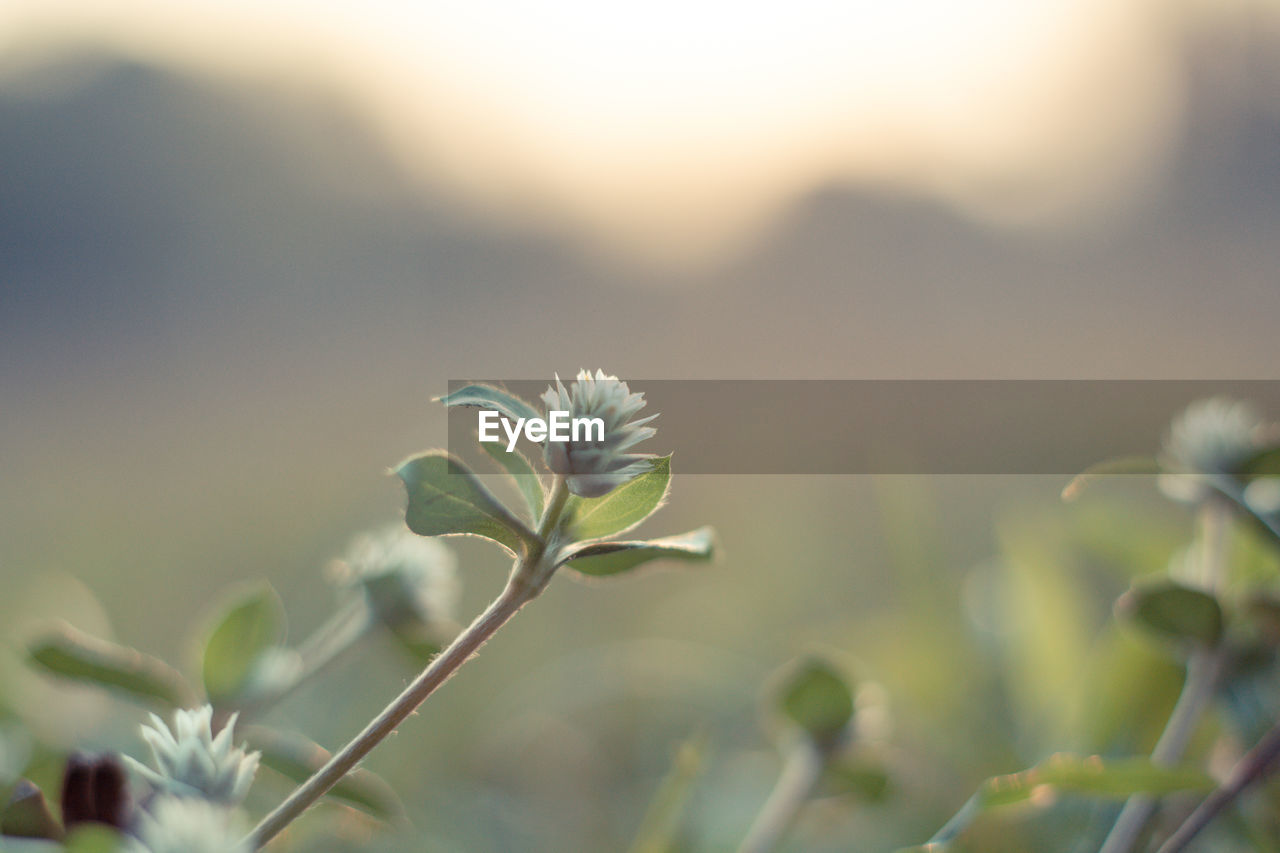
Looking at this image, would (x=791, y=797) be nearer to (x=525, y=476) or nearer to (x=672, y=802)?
(x=672, y=802)

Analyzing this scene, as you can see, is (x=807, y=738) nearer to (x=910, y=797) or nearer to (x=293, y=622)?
(x=910, y=797)

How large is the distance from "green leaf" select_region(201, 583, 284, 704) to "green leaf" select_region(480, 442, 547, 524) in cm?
12

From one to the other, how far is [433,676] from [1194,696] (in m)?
0.29

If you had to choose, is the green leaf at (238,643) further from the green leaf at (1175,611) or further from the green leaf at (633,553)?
the green leaf at (1175,611)

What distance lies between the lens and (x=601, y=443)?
184 mm

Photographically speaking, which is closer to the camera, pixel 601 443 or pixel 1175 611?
pixel 601 443

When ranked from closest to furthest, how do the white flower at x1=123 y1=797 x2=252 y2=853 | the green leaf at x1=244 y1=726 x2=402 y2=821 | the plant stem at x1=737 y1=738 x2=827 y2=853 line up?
the white flower at x1=123 y1=797 x2=252 y2=853 < the green leaf at x1=244 y1=726 x2=402 y2=821 < the plant stem at x1=737 y1=738 x2=827 y2=853

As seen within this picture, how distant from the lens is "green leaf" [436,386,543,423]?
0.58 feet

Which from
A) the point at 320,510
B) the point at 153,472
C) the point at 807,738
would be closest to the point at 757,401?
the point at 320,510

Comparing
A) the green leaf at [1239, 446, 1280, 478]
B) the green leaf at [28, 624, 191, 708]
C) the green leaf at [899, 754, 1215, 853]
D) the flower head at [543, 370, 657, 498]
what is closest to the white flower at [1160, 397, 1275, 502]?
the green leaf at [1239, 446, 1280, 478]

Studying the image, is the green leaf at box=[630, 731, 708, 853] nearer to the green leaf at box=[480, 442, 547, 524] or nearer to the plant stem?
the plant stem

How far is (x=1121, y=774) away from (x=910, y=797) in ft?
0.73

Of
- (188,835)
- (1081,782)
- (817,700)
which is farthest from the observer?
(817,700)

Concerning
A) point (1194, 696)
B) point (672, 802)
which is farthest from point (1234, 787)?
point (672, 802)
